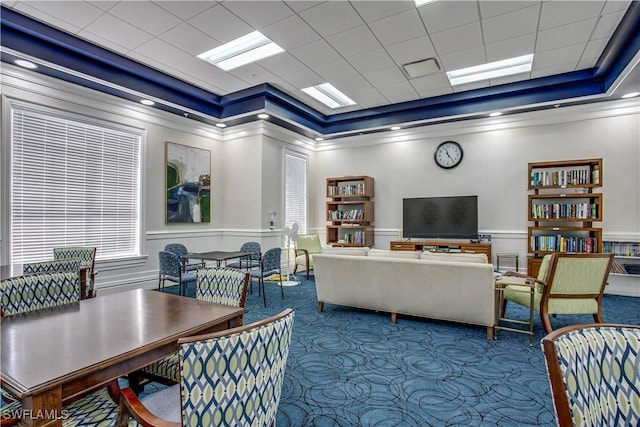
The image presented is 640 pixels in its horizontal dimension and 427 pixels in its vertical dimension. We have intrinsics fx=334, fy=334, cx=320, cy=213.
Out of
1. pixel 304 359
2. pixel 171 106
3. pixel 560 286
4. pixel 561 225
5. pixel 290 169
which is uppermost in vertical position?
pixel 171 106

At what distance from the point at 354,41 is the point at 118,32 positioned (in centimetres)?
278

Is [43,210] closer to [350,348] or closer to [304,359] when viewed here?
[304,359]

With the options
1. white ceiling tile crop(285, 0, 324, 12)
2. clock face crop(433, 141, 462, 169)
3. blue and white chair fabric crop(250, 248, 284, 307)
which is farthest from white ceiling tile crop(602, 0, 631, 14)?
blue and white chair fabric crop(250, 248, 284, 307)

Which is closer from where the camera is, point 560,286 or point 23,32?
point 560,286

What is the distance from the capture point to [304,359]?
292 cm

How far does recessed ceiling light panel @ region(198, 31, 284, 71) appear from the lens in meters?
4.16

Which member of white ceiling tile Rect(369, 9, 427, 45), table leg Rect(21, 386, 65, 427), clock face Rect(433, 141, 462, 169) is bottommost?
table leg Rect(21, 386, 65, 427)

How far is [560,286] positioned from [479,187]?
3.38 m

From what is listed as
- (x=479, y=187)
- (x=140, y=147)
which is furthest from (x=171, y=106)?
(x=479, y=187)

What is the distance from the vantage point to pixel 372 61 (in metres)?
4.68

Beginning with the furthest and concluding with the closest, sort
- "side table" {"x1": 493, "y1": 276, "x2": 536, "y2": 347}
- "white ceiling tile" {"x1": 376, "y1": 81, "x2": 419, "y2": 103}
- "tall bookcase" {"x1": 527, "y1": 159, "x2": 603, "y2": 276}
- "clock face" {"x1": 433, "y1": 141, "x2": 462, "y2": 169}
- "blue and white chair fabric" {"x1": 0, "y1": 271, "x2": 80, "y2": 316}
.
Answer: "clock face" {"x1": 433, "y1": 141, "x2": 462, "y2": 169}, "white ceiling tile" {"x1": 376, "y1": 81, "x2": 419, "y2": 103}, "tall bookcase" {"x1": 527, "y1": 159, "x2": 603, "y2": 276}, "side table" {"x1": 493, "y1": 276, "x2": 536, "y2": 347}, "blue and white chair fabric" {"x1": 0, "y1": 271, "x2": 80, "y2": 316}

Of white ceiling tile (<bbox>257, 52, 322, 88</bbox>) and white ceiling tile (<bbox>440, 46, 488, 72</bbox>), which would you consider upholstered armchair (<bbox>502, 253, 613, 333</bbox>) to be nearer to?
white ceiling tile (<bbox>440, 46, 488, 72</bbox>)

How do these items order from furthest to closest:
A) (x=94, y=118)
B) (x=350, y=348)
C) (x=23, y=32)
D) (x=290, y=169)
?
(x=290, y=169)
(x=94, y=118)
(x=23, y=32)
(x=350, y=348)

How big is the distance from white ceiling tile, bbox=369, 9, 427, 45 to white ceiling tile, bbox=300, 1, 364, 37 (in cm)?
25
